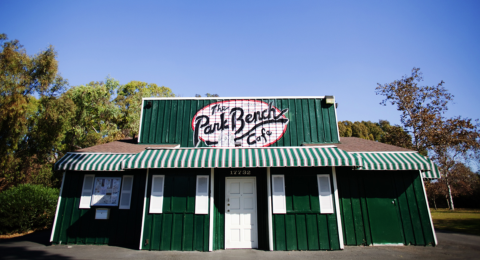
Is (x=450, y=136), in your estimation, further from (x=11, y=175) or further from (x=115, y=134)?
(x=11, y=175)

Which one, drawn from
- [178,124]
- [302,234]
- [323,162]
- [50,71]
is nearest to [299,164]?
[323,162]

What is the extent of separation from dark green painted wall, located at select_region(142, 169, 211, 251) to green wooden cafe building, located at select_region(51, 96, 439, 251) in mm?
32

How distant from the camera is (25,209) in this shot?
35.6 ft

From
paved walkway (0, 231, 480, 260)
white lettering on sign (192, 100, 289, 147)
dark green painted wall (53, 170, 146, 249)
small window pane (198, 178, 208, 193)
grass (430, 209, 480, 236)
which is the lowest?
grass (430, 209, 480, 236)

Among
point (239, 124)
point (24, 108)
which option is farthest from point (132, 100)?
point (239, 124)

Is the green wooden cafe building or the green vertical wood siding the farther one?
the green vertical wood siding

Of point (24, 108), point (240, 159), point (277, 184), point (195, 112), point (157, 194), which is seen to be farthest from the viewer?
point (24, 108)

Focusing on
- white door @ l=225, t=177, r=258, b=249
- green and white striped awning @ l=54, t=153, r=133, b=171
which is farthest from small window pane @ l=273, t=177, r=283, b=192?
green and white striped awning @ l=54, t=153, r=133, b=171

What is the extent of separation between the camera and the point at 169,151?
27.8ft

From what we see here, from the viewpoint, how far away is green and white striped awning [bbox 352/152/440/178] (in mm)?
7941

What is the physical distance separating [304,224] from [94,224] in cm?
780

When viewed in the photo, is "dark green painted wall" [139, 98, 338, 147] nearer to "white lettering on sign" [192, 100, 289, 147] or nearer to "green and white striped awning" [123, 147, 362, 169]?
"white lettering on sign" [192, 100, 289, 147]

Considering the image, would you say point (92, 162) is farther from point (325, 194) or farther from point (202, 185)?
point (325, 194)

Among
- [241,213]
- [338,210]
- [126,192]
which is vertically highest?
[126,192]
